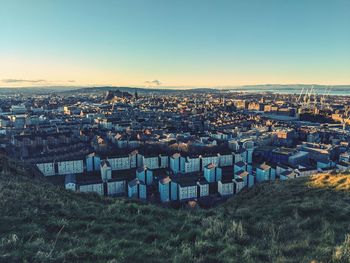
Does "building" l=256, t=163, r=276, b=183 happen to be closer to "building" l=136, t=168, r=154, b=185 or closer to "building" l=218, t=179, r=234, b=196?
"building" l=218, t=179, r=234, b=196

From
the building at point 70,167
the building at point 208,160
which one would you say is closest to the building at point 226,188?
the building at point 208,160

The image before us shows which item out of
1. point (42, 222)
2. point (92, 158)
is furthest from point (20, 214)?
point (92, 158)

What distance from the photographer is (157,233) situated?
5.77 m

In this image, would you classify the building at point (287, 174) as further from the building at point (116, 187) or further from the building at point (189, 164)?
the building at point (116, 187)

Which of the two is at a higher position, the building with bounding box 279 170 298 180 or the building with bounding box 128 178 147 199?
the building with bounding box 279 170 298 180

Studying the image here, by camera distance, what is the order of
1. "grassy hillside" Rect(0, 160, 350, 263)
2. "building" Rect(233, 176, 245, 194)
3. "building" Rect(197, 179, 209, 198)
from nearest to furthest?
"grassy hillside" Rect(0, 160, 350, 263), "building" Rect(197, 179, 209, 198), "building" Rect(233, 176, 245, 194)

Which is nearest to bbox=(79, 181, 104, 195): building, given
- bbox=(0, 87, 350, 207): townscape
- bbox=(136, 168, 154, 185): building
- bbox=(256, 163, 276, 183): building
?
bbox=(0, 87, 350, 207): townscape

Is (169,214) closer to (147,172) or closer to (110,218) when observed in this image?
(110,218)

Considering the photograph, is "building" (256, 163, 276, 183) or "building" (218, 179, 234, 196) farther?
"building" (256, 163, 276, 183)

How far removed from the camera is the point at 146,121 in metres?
63.9

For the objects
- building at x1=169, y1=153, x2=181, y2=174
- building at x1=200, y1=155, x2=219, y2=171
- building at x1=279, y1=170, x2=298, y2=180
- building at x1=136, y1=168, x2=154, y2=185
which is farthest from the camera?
building at x1=200, y1=155, x2=219, y2=171

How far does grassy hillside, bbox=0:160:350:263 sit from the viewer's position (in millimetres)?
4562

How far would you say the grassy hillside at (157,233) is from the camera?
456 centimetres

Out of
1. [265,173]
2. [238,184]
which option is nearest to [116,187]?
[238,184]
